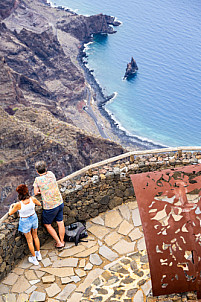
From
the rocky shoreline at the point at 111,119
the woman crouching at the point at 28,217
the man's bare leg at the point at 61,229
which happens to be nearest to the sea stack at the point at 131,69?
the rocky shoreline at the point at 111,119

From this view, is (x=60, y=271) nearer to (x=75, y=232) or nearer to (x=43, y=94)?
(x=75, y=232)

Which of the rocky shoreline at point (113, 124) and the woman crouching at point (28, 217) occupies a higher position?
the rocky shoreline at point (113, 124)

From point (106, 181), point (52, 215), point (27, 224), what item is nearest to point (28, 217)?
point (27, 224)

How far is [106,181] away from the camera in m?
8.27

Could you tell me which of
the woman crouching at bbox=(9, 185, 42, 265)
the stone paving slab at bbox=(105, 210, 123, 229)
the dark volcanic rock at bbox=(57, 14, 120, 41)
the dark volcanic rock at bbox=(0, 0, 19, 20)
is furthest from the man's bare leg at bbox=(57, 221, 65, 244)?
the dark volcanic rock at bbox=(57, 14, 120, 41)

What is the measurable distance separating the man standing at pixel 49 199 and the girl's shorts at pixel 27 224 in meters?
0.38

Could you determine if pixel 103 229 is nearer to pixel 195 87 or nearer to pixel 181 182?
pixel 181 182

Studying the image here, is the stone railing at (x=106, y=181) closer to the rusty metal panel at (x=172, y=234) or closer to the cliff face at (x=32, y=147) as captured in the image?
the rusty metal panel at (x=172, y=234)

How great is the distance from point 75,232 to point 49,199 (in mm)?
1040

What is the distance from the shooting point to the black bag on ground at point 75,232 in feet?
25.1

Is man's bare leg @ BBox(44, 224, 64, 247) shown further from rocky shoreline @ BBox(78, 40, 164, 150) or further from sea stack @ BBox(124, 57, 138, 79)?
sea stack @ BBox(124, 57, 138, 79)

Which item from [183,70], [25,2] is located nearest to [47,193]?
[183,70]

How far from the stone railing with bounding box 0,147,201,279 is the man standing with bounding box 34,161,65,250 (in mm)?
296

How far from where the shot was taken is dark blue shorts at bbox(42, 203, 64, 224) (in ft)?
23.8
